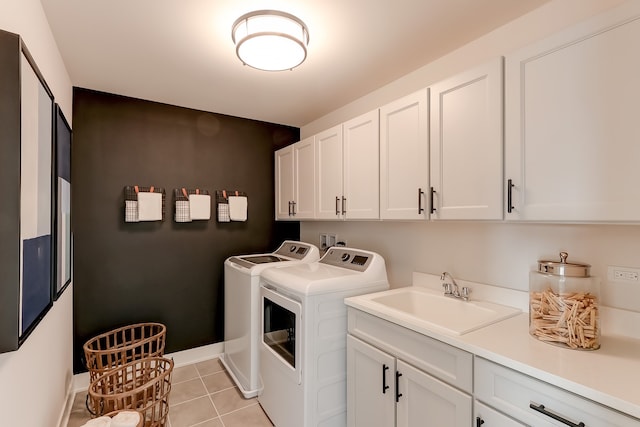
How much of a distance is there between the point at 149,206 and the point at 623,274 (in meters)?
3.08

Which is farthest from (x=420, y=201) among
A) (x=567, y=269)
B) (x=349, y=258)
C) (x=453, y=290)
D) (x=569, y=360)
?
(x=569, y=360)

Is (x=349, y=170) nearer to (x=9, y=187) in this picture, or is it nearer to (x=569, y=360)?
(x=569, y=360)

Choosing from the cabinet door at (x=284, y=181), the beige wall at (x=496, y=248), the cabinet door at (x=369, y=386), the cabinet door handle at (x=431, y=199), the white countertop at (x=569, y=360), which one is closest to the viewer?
the white countertop at (x=569, y=360)

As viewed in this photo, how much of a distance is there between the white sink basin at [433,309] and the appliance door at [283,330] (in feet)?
1.22

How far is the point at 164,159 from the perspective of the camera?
285cm

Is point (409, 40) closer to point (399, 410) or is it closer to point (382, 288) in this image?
point (382, 288)

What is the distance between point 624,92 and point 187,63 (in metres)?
2.25

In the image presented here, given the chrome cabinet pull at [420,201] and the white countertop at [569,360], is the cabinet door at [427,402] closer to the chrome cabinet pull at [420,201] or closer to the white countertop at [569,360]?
the white countertop at [569,360]

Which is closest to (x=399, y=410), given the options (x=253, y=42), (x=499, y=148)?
(x=499, y=148)

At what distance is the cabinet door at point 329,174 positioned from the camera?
2449 millimetres

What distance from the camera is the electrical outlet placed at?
1305 mm

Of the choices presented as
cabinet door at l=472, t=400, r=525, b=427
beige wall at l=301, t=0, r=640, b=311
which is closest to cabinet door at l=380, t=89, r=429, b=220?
beige wall at l=301, t=0, r=640, b=311

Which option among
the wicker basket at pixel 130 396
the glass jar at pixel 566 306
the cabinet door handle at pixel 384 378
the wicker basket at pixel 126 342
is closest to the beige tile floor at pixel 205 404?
the wicker basket at pixel 130 396

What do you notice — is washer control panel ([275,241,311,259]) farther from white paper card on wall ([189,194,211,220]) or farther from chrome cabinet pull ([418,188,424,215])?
chrome cabinet pull ([418,188,424,215])
